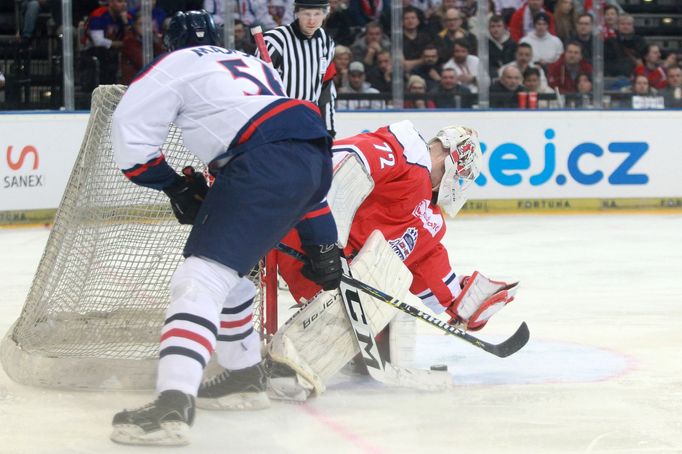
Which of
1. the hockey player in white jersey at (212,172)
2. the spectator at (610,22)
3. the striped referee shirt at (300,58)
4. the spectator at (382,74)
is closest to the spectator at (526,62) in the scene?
the spectator at (610,22)

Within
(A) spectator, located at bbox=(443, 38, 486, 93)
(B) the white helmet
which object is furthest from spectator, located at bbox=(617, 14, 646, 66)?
(B) the white helmet

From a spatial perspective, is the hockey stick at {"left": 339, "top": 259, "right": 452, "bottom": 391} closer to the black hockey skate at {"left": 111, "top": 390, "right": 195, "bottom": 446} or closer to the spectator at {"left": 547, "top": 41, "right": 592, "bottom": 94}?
the black hockey skate at {"left": 111, "top": 390, "right": 195, "bottom": 446}

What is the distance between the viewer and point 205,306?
2404 millimetres

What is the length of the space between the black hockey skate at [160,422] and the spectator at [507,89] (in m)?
5.63


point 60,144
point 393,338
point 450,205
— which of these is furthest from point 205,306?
point 60,144

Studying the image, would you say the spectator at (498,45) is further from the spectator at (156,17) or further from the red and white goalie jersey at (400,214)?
the red and white goalie jersey at (400,214)

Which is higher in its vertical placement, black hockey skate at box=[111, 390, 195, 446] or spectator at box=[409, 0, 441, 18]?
spectator at box=[409, 0, 441, 18]

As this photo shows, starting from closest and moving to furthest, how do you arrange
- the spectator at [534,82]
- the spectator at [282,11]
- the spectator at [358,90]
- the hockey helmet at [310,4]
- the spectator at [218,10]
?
1. the hockey helmet at [310,4]
2. the spectator at [218,10]
3. the spectator at [282,11]
4. the spectator at [358,90]
5. the spectator at [534,82]

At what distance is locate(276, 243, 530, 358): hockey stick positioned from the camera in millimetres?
3006

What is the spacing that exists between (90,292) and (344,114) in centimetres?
457

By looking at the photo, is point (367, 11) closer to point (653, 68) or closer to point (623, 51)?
point (623, 51)

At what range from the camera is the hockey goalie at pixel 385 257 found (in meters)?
2.96

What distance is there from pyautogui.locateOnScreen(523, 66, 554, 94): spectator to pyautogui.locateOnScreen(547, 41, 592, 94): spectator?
0.18ft

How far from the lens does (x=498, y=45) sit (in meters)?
7.78
